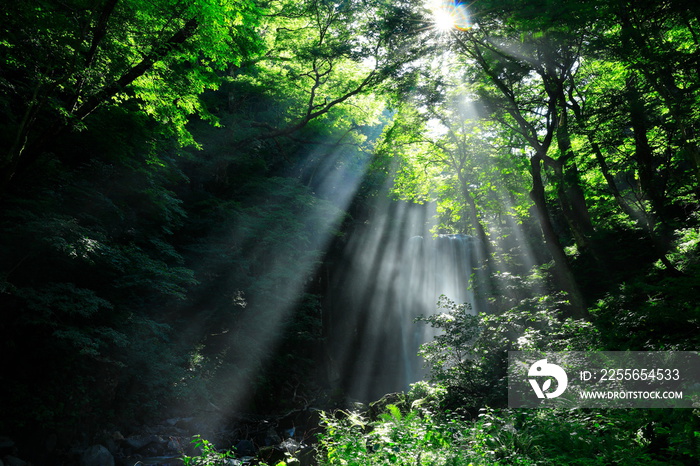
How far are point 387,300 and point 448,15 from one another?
16959mm

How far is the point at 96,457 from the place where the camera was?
9.00 meters

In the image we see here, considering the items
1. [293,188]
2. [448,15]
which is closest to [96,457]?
[293,188]

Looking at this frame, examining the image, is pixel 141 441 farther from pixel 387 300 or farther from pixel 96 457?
pixel 387 300

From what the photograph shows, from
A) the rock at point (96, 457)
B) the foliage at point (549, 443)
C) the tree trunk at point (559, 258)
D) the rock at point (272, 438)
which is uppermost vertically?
the tree trunk at point (559, 258)

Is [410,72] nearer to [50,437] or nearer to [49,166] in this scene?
[49,166]

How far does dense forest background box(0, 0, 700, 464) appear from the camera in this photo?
6.09 m

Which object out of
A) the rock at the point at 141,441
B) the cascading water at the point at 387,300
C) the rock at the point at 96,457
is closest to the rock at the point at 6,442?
the rock at the point at 96,457

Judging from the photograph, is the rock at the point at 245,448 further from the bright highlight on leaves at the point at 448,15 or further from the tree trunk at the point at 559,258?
the bright highlight on leaves at the point at 448,15

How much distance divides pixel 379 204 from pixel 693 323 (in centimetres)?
2269

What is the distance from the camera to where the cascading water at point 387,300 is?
2116 centimetres

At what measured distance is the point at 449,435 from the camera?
4762 millimetres

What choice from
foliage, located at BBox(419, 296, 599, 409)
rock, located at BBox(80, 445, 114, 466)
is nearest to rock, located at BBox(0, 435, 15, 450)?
rock, located at BBox(80, 445, 114, 466)

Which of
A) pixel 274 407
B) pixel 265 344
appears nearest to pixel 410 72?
pixel 265 344

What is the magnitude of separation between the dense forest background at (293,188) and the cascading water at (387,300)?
2.77 m
